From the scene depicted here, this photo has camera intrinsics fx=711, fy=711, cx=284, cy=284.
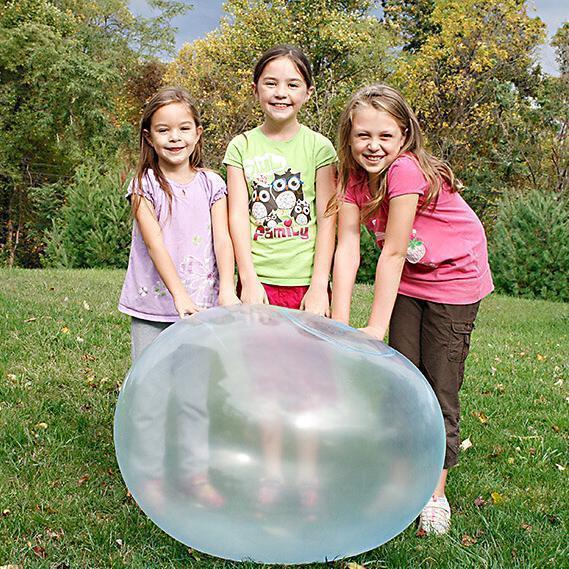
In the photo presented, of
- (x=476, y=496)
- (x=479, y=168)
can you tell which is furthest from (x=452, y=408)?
(x=479, y=168)

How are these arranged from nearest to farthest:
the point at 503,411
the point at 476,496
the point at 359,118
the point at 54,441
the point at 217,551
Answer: the point at 217,551
the point at 359,118
the point at 476,496
the point at 54,441
the point at 503,411

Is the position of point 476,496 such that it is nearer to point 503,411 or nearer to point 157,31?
point 503,411

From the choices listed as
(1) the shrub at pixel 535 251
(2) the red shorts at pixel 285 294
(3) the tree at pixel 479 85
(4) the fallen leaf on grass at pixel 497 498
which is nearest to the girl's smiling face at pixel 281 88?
(2) the red shorts at pixel 285 294

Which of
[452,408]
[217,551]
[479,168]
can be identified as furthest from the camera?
[479,168]

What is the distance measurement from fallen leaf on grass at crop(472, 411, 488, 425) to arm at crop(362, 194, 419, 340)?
2071 mm

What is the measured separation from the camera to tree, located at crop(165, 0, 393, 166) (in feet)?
79.3

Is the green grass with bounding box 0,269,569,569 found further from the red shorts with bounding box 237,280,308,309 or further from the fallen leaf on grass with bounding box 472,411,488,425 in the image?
the red shorts with bounding box 237,280,308,309

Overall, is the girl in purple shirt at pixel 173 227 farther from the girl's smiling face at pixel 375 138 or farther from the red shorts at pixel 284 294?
the girl's smiling face at pixel 375 138

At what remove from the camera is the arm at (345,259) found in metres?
2.83

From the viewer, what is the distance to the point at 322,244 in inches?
115

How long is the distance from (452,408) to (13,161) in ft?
79.0

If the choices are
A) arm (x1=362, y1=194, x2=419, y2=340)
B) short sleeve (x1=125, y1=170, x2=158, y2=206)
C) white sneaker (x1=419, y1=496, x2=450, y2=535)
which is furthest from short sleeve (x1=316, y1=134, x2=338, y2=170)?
white sneaker (x1=419, y1=496, x2=450, y2=535)

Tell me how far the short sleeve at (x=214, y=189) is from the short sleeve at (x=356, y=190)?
22.0 inches

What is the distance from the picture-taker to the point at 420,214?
282 centimetres
